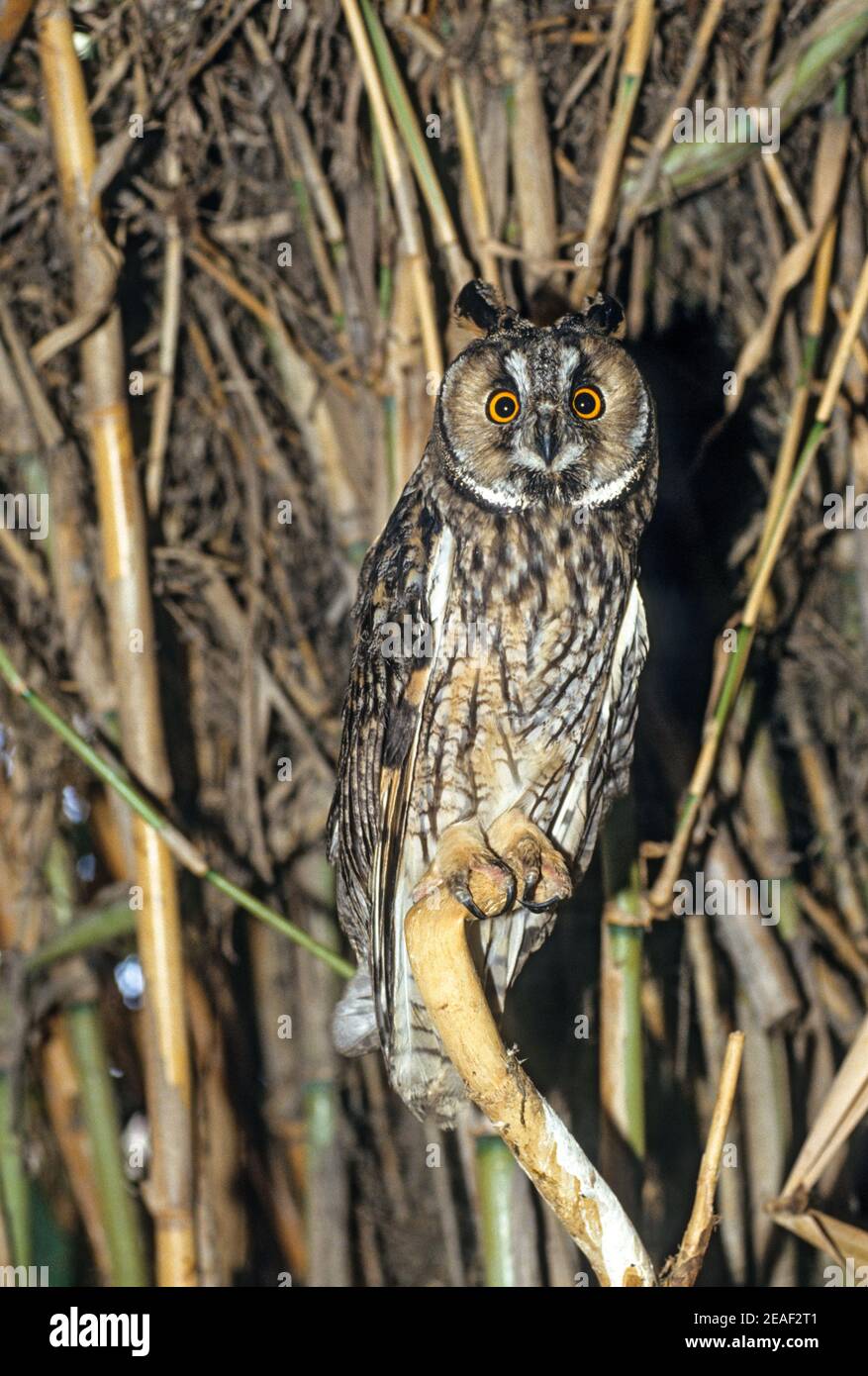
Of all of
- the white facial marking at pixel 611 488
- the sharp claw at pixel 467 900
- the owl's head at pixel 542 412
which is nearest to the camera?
the sharp claw at pixel 467 900

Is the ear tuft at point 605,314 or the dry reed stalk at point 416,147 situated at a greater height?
the dry reed stalk at point 416,147

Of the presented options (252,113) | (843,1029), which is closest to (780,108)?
(252,113)

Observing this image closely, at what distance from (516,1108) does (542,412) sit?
799 mm

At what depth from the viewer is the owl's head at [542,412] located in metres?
1.44

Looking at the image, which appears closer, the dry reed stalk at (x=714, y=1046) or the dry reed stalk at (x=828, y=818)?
the dry reed stalk at (x=714, y=1046)

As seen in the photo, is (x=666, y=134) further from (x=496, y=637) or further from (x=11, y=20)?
(x=11, y=20)

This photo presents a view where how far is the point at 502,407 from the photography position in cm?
147

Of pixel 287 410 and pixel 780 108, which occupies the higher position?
pixel 780 108

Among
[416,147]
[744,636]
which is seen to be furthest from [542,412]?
[416,147]

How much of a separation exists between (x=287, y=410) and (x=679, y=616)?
2.84 feet

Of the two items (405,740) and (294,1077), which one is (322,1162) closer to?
(294,1077)

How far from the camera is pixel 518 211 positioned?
200 centimetres

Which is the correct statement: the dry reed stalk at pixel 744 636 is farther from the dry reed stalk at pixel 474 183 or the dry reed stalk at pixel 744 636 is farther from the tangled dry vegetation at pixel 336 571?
the dry reed stalk at pixel 474 183

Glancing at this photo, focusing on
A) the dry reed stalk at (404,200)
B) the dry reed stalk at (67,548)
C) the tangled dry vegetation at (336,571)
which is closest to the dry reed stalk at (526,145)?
the tangled dry vegetation at (336,571)
